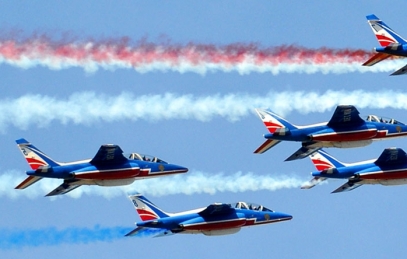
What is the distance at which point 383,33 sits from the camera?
11938 cm

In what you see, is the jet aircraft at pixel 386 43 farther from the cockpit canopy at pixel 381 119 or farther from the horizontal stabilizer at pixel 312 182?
the horizontal stabilizer at pixel 312 182

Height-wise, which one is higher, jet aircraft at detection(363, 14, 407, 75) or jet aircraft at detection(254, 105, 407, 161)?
jet aircraft at detection(363, 14, 407, 75)

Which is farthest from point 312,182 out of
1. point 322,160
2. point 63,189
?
point 63,189

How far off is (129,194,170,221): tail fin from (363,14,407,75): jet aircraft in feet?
60.3

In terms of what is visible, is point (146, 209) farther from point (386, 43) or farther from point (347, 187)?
point (386, 43)

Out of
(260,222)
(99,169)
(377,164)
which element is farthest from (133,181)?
(377,164)

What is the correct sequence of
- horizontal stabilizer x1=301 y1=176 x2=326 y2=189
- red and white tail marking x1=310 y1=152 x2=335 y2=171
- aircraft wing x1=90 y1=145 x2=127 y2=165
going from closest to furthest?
1. aircraft wing x1=90 y1=145 x2=127 y2=165
2. horizontal stabilizer x1=301 y1=176 x2=326 y2=189
3. red and white tail marking x1=310 y1=152 x2=335 y2=171

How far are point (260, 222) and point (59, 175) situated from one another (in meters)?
15.6

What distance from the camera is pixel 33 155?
112750mm

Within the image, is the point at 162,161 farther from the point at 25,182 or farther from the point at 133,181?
the point at 25,182

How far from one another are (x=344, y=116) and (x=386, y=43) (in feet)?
23.5

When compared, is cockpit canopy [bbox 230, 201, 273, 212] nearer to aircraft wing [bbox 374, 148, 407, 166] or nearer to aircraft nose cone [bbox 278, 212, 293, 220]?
aircraft nose cone [bbox 278, 212, 293, 220]

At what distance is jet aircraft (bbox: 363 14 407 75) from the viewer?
4476 inches

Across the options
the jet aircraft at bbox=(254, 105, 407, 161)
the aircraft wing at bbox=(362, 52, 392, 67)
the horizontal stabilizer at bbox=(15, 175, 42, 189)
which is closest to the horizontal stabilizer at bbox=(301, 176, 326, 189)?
the jet aircraft at bbox=(254, 105, 407, 161)
